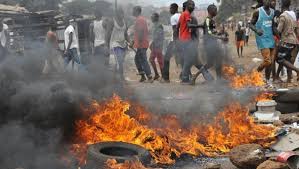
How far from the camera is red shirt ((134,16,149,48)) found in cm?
1195

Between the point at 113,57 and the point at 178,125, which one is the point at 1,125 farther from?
the point at 113,57

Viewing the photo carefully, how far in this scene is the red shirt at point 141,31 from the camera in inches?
471

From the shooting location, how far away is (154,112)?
7699 mm

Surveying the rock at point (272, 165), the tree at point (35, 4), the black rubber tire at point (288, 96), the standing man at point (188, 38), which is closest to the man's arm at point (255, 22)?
the standing man at point (188, 38)

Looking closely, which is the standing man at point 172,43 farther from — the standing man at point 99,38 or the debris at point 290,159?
the debris at point 290,159

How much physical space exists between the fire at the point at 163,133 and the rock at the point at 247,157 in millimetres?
832

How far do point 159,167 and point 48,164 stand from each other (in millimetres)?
1428

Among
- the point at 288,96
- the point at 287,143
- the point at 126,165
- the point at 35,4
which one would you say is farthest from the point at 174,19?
the point at 35,4

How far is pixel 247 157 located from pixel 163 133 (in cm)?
156

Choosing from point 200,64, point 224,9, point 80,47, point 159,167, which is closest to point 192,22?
point 200,64

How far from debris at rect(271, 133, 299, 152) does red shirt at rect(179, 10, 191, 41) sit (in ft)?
17.5

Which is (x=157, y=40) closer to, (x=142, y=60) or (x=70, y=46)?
(x=142, y=60)

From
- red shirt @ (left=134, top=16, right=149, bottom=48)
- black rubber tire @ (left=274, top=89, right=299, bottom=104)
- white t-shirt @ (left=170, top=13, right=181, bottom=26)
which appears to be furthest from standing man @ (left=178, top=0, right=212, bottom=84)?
black rubber tire @ (left=274, top=89, right=299, bottom=104)

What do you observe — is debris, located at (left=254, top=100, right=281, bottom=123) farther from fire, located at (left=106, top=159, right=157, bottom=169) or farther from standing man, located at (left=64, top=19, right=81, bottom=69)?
standing man, located at (left=64, top=19, right=81, bottom=69)
